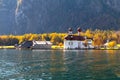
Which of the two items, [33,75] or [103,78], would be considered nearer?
[103,78]

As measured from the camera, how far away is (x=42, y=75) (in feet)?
213

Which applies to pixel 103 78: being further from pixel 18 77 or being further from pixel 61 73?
pixel 18 77

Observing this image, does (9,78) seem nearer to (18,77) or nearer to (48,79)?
(18,77)

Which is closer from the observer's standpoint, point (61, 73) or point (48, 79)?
point (48, 79)

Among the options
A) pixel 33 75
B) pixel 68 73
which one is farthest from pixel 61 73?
pixel 33 75

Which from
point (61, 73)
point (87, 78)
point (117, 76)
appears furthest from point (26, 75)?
point (117, 76)

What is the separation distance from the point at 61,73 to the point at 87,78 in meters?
8.37

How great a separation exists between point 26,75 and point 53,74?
4900mm

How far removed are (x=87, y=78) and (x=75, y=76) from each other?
343 cm

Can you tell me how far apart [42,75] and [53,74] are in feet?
7.28

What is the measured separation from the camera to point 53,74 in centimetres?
6600

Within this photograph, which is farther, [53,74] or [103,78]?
[53,74]

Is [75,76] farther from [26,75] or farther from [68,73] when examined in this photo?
[26,75]

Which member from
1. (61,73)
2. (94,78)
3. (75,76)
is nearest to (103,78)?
(94,78)
